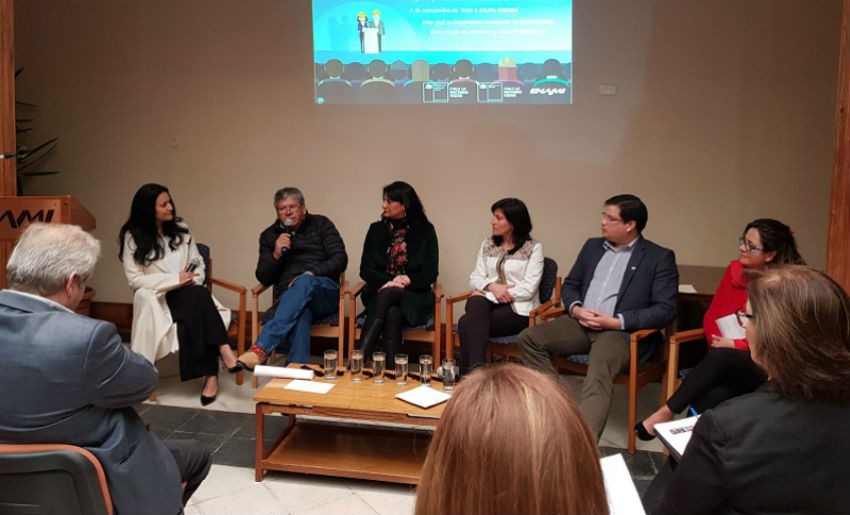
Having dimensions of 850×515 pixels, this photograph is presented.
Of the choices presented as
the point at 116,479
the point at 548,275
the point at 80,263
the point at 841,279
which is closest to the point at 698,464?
the point at 116,479

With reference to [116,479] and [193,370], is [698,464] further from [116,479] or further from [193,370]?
[193,370]

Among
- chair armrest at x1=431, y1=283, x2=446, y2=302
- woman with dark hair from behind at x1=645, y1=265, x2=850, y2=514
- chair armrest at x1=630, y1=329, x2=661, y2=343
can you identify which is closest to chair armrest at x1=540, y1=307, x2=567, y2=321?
chair armrest at x1=630, y1=329, x2=661, y2=343

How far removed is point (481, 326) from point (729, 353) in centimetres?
143

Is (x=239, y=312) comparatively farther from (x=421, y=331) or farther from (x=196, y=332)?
(x=421, y=331)

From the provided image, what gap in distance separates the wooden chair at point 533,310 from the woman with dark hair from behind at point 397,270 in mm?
211

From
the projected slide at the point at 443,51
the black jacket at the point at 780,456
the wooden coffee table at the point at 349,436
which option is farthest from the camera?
the projected slide at the point at 443,51

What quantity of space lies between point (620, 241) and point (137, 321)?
2.77 metres

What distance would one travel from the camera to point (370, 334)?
422cm

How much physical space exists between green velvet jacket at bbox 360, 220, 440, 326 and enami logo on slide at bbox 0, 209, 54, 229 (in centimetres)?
184

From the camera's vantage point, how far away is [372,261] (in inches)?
179

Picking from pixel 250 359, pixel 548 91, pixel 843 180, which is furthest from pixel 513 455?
pixel 548 91

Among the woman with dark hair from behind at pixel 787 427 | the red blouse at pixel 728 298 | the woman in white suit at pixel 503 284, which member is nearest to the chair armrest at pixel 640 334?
the red blouse at pixel 728 298

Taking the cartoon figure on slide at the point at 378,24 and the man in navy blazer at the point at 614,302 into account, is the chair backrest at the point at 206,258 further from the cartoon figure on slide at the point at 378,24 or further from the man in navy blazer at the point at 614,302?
the man in navy blazer at the point at 614,302

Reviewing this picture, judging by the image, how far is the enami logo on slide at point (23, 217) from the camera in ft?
11.4
